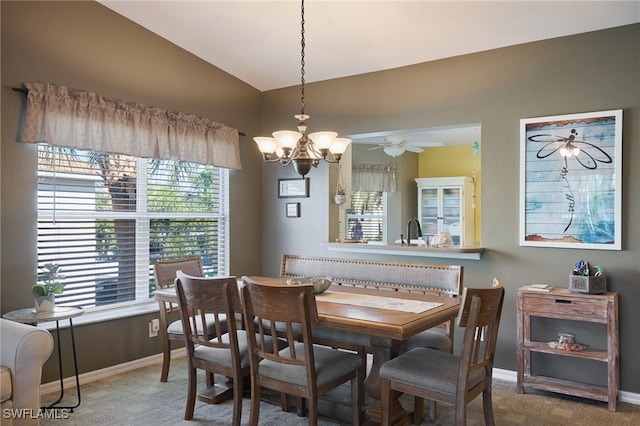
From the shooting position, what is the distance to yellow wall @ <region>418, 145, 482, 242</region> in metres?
7.71

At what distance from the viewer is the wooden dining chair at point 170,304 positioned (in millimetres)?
3447

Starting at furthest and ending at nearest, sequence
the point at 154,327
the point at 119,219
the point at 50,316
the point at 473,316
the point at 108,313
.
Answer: the point at 154,327 → the point at 119,219 → the point at 108,313 → the point at 50,316 → the point at 473,316

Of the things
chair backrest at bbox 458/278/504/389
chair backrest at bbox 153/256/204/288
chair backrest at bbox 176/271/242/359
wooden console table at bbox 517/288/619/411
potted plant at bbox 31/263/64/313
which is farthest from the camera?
chair backrest at bbox 153/256/204/288

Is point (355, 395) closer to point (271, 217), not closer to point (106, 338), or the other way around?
point (106, 338)

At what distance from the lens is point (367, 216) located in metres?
7.41

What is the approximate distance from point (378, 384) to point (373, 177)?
16.1 ft

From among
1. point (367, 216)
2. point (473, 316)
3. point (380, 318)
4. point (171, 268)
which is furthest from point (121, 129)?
point (367, 216)

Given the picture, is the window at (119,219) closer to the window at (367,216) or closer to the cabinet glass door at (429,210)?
the window at (367,216)

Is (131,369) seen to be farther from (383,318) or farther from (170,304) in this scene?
(383,318)

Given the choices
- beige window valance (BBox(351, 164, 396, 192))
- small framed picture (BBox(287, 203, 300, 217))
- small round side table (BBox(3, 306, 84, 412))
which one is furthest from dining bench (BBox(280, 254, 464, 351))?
beige window valance (BBox(351, 164, 396, 192))

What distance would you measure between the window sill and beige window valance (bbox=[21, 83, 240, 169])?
50.0 inches

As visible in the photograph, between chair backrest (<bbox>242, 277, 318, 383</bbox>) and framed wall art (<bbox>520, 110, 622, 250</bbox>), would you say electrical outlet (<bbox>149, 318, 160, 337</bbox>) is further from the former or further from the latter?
framed wall art (<bbox>520, 110, 622, 250</bbox>)

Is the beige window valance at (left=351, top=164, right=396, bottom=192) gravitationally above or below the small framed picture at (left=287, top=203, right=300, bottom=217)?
above

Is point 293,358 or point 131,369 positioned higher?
point 293,358
